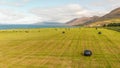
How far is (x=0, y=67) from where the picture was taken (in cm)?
4566

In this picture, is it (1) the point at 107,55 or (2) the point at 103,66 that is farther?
(1) the point at 107,55

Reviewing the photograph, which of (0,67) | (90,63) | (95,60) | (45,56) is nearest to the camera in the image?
(0,67)

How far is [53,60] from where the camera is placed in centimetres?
5266

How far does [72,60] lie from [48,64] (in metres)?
6.97

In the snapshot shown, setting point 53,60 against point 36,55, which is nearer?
point 53,60

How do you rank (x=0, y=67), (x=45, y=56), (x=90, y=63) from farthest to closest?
(x=45, y=56), (x=90, y=63), (x=0, y=67)

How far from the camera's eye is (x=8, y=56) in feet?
191

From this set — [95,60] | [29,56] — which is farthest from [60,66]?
[29,56]

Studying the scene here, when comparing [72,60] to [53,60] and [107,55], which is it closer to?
[53,60]

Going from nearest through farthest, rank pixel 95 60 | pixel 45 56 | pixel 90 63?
pixel 90 63, pixel 95 60, pixel 45 56

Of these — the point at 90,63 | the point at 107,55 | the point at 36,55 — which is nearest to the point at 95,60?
the point at 90,63

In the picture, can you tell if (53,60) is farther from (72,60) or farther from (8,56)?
(8,56)

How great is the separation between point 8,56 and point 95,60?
23.6 meters

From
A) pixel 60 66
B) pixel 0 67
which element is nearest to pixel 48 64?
pixel 60 66
